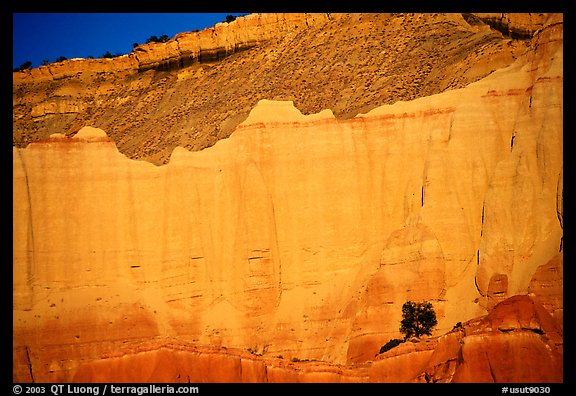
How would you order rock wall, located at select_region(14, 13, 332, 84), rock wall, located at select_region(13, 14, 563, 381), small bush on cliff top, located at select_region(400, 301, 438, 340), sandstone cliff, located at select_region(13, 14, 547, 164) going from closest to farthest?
small bush on cliff top, located at select_region(400, 301, 438, 340)
rock wall, located at select_region(13, 14, 563, 381)
sandstone cliff, located at select_region(13, 14, 547, 164)
rock wall, located at select_region(14, 13, 332, 84)

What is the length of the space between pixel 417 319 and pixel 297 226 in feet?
26.5

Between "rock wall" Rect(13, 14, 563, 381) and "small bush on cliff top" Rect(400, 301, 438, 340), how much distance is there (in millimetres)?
581

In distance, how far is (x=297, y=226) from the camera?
58188 mm

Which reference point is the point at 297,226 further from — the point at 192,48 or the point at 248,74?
the point at 192,48

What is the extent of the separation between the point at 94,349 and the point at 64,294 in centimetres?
323

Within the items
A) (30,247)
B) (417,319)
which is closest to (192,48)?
(30,247)

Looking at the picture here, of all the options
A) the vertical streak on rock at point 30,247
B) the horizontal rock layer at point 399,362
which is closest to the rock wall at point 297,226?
the vertical streak on rock at point 30,247

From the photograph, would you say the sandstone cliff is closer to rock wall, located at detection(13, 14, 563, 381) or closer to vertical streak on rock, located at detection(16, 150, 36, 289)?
rock wall, located at detection(13, 14, 563, 381)

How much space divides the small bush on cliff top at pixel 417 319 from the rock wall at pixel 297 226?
58 cm

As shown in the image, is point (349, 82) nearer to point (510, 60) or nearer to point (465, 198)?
point (510, 60)

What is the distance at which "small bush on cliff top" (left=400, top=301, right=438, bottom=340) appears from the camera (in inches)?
2055

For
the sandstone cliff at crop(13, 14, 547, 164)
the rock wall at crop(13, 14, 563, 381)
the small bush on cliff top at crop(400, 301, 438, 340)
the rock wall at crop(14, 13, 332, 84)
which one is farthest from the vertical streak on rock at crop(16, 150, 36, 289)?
the rock wall at crop(14, 13, 332, 84)

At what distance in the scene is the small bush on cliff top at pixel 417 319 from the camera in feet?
171

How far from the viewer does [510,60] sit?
6719 centimetres
